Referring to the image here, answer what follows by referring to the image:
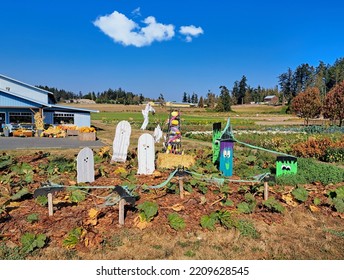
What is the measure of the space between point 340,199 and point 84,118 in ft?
83.6

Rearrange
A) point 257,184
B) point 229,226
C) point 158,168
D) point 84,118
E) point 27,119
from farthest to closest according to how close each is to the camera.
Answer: point 84,118, point 27,119, point 158,168, point 257,184, point 229,226

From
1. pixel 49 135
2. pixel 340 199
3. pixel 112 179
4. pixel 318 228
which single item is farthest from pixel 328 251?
pixel 49 135

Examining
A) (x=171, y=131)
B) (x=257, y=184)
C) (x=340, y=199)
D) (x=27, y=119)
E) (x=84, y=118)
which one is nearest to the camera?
(x=340, y=199)

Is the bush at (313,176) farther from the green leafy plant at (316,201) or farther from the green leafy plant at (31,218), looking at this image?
the green leafy plant at (31,218)

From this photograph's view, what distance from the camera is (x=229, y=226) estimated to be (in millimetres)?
5637

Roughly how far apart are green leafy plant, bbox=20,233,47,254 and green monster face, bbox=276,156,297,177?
21.8 feet

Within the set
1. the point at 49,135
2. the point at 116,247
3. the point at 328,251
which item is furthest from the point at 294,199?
the point at 49,135

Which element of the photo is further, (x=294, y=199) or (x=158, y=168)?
(x=158, y=168)

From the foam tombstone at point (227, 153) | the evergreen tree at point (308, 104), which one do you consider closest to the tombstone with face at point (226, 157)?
the foam tombstone at point (227, 153)

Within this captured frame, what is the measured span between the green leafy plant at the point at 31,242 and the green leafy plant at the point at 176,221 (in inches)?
86.5

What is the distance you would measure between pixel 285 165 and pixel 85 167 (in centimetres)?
579

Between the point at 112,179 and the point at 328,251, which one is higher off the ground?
the point at 112,179

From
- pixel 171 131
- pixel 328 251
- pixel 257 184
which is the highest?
pixel 171 131

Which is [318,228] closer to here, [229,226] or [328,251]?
[328,251]
